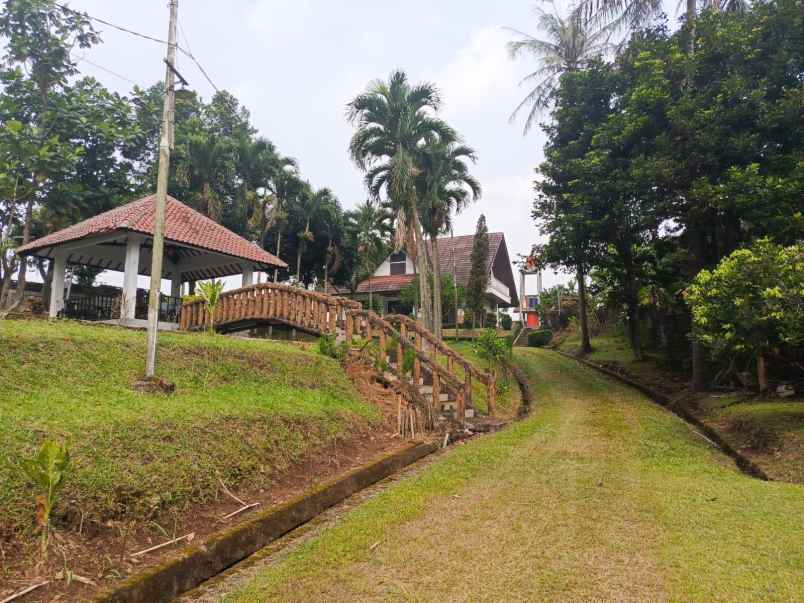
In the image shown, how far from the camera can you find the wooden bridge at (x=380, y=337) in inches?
436

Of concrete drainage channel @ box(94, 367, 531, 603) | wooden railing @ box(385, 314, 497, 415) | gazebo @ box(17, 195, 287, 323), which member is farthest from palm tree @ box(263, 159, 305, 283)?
concrete drainage channel @ box(94, 367, 531, 603)

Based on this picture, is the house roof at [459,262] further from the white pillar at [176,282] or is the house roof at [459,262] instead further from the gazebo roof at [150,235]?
the gazebo roof at [150,235]

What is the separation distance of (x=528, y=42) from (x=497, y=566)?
78.4 ft

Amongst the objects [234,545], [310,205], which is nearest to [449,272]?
[310,205]

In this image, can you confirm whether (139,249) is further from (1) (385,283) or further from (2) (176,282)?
(1) (385,283)

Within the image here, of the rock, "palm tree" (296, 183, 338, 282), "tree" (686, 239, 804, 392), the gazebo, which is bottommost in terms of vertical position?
the rock

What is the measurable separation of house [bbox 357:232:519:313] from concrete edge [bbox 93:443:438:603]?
25.8 meters

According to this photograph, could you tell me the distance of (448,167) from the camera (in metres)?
23.0

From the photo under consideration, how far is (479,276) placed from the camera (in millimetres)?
32219

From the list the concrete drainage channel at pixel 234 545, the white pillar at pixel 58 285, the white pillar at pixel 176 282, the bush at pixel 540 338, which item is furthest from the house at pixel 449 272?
the concrete drainage channel at pixel 234 545

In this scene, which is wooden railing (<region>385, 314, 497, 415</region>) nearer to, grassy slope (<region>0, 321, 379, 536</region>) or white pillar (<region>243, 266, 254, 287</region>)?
grassy slope (<region>0, 321, 379, 536</region>)

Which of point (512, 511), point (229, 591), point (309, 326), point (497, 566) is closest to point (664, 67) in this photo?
point (309, 326)

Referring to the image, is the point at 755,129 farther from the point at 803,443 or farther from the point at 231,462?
the point at 231,462

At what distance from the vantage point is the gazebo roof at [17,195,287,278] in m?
14.9
